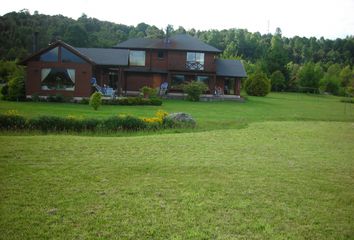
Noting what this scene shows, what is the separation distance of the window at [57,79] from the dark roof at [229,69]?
15.9 m

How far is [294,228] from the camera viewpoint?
5754 millimetres

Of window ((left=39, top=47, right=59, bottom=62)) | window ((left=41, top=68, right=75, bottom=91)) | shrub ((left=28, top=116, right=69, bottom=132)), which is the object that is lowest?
shrub ((left=28, top=116, right=69, bottom=132))

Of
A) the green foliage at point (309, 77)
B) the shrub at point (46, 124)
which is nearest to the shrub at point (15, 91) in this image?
the shrub at point (46, 124)

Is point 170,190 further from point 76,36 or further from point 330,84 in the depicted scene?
point 330,84

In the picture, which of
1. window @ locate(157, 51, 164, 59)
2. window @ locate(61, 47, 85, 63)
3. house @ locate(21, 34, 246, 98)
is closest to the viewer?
window @ locate(61, 47, 85, 63)

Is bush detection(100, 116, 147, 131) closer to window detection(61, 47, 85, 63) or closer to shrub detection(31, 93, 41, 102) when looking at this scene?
shrub detection(31, 93, 41, 102)

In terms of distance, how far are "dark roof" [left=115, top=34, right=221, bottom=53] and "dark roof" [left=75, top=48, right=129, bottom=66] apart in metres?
3.68

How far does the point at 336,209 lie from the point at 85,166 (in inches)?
213

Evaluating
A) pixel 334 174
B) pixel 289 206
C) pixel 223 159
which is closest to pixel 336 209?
pixel 289 206

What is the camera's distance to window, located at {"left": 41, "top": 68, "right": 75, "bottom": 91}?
3053 cm

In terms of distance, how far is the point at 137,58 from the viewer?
133 ft

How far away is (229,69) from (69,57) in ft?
59.2

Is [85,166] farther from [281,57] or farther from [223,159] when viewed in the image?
[281,57]

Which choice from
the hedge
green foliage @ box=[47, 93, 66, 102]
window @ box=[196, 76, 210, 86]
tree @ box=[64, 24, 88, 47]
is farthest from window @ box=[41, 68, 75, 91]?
tree @ box=[64, 24, 88, 47]
